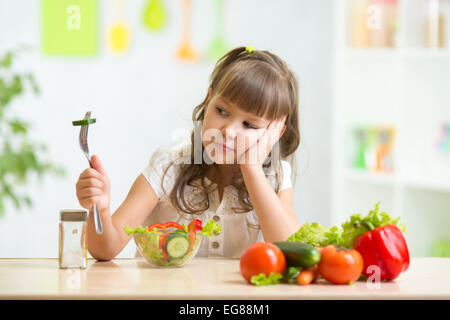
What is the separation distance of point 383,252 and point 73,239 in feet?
1.83

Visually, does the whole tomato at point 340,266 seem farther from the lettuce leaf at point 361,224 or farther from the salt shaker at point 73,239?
the salt shaker at point 73,239

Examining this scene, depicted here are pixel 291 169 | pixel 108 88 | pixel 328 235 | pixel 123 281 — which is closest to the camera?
pixel 123 281

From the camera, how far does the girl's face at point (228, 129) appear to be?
4.49 ft

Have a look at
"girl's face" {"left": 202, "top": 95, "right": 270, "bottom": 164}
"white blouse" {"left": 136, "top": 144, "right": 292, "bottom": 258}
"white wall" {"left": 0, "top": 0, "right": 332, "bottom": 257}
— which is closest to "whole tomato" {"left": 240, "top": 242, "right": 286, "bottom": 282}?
"girl's face" {"left": 202, "top": 95, "right": 270, "bottom": 164}

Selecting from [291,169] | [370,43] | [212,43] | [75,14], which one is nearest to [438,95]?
[370,43]

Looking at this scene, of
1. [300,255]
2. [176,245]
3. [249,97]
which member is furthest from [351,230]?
[249,97]

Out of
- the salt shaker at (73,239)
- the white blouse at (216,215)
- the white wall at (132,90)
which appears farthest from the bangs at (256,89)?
the white wall at (132,90)

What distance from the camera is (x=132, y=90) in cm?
312

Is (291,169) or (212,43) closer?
(291,169)

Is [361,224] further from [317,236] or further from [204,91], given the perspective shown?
[204,91]
